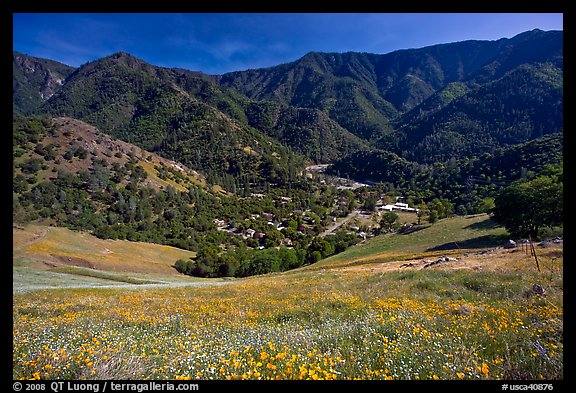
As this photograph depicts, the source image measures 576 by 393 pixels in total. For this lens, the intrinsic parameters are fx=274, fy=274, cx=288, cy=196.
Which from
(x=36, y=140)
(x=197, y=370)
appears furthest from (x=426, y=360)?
(x=36, y=140)

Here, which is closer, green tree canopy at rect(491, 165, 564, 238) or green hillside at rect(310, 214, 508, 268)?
green tree canopy at rect(491, 165, 564, 238)

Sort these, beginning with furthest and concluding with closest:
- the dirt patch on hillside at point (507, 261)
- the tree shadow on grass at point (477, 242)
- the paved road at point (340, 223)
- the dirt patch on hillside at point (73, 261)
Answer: the paved road at point (340, 223) → the dirt patch on hillside at point (73, 261) → the tree shadow on grass at point (477, 242) → the dirt patch on hillside at point (507, 261)

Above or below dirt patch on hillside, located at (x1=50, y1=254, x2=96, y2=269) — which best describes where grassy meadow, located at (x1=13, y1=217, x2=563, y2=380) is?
above

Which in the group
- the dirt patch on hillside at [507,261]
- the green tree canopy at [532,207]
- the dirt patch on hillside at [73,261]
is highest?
the green tree canopy at [532,207]

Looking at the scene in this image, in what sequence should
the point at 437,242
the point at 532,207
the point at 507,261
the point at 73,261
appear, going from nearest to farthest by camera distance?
1. the point at 507,261
2. the point at 532,207
3. the point at 73,261
4. the point at 437,242

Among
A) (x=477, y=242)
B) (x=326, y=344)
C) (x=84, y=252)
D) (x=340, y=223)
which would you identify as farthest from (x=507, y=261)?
(x=340, y=223)

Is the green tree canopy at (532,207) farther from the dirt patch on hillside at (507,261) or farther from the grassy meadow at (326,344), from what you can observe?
the grassy meadow at (326,344)

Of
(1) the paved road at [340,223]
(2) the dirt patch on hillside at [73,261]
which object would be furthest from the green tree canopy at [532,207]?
(1) the paved road at [340,223]

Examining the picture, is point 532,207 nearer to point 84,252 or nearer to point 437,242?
point 437,242

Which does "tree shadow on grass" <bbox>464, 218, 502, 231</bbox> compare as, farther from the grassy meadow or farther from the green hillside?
the grassy meadow

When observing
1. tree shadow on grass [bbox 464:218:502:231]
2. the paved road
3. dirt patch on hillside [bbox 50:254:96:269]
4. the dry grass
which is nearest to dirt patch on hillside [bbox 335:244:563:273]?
tree shadow on grass [bbox 464:218:502:231]

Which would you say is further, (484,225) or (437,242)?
(484,225)

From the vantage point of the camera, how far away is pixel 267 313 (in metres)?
8.13
